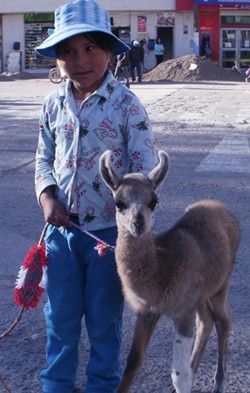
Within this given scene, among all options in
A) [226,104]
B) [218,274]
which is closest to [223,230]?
[218,274]

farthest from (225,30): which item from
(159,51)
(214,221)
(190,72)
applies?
(214,221)

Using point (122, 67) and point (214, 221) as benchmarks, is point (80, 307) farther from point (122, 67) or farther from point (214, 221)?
point (122, 67)

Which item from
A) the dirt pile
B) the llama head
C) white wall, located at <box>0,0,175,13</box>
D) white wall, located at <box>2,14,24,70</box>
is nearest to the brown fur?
the llama head

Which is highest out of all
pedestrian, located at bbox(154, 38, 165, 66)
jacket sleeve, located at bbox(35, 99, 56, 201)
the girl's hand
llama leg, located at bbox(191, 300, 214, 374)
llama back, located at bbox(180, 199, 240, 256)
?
jacket sleeve, located at bbox(35, 99, 56, 201)

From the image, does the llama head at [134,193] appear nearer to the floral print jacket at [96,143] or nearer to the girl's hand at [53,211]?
the floral print jacket at [96,143]

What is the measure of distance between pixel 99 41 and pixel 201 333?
1.88 meters

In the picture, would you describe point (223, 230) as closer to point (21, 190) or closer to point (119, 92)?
point (119, 92)

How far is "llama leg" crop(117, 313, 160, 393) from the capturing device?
4355 millimetres

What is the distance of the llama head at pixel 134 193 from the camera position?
3.91 m

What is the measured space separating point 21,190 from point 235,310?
5405 millimetres

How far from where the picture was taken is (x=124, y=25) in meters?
54.2

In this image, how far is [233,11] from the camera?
173 feet

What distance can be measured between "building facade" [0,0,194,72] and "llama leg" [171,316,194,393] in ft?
162

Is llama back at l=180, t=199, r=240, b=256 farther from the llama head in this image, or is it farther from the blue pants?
the llama head
